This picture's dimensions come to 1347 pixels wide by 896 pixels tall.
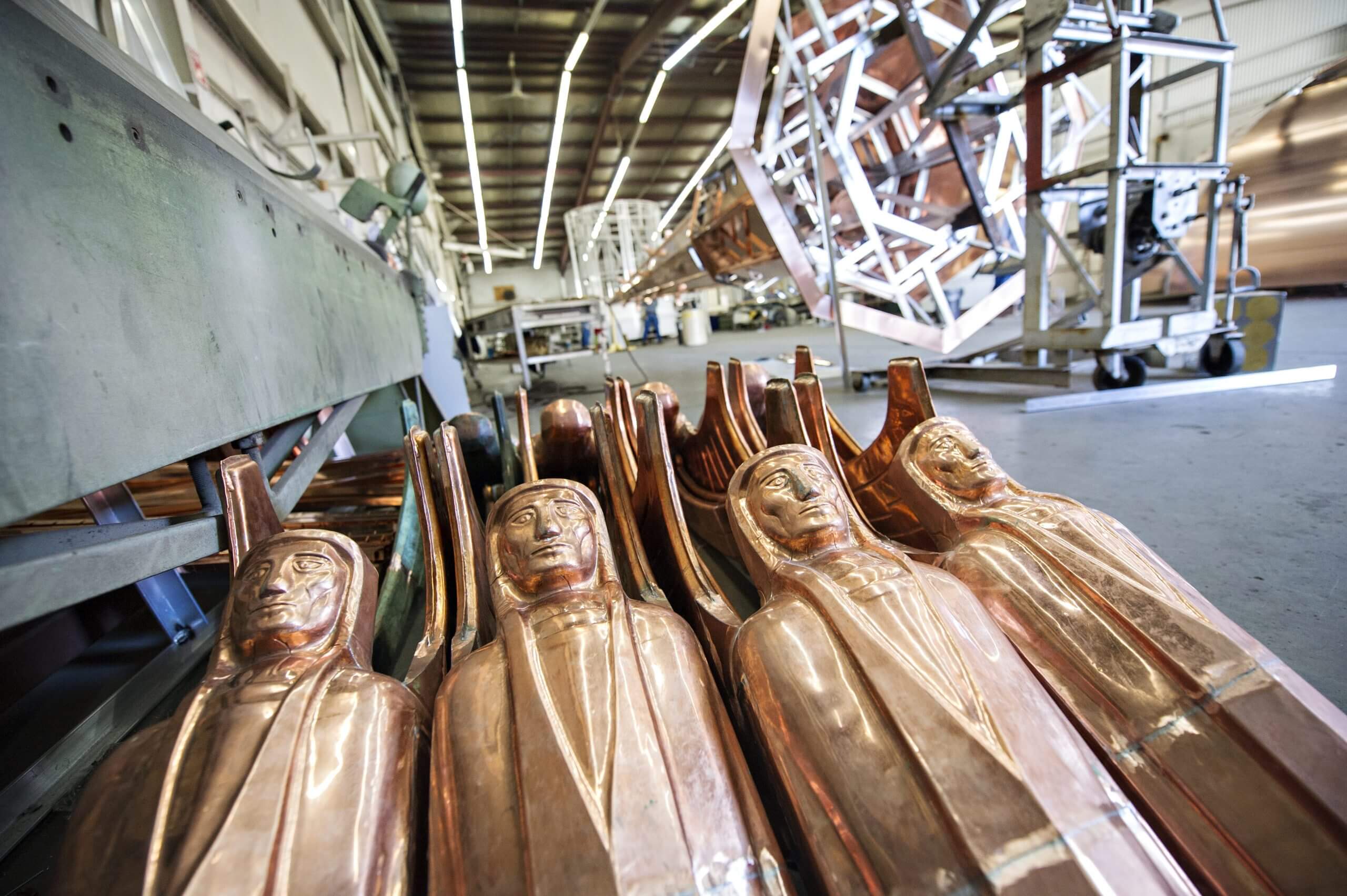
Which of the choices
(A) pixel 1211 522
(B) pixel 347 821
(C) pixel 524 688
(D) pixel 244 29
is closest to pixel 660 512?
(C) pixel 524 688

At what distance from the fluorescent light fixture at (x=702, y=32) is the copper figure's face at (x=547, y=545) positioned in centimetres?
847

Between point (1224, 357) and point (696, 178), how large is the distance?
15.1 meters

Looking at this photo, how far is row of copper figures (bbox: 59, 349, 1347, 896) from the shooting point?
1.59 feet

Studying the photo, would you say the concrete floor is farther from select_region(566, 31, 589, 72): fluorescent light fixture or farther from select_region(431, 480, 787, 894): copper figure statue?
select_region(566, 31, 589, 72): fluorescent light fixture

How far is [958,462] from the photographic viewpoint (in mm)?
942

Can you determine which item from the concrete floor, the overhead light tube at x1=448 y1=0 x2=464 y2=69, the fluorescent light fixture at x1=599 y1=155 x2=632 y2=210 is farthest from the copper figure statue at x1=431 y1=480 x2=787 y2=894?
the fluorescent light fixture at x1=599 y1=155 x2=632 y2=210

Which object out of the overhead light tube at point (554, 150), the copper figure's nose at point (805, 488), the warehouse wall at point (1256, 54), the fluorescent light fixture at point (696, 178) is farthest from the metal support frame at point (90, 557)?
the warehouse wall at point (1256, 54)

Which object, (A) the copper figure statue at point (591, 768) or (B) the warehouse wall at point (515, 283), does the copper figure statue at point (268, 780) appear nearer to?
(A) the copper figure statue at point (591, 768)

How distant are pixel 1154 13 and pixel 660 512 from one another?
3893 mm

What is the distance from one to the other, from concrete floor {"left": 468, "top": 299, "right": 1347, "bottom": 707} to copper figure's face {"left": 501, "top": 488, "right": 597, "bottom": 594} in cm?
116

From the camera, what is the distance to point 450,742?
581mm

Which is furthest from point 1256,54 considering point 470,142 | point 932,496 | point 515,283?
point 515,283

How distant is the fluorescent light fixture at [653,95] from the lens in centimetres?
941

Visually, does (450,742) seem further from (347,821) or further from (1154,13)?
(1154,13)
